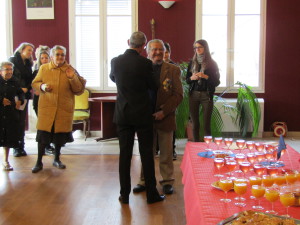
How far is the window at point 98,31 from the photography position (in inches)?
286

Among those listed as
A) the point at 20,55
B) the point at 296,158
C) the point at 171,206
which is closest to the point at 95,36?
the point at 20,55

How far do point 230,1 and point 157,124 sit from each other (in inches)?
169

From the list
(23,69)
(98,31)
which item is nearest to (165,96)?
(23,69)

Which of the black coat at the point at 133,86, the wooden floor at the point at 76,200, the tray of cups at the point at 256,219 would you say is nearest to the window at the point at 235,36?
the wooden floor at the point at 76,200

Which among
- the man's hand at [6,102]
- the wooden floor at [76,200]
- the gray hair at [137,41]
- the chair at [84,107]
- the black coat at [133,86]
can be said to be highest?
the gray hair at [137,41]

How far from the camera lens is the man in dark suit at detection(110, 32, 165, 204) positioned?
324 cm

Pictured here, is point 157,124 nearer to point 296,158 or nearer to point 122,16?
point 296,158

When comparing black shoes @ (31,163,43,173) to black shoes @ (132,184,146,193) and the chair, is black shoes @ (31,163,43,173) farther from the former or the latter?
the chair

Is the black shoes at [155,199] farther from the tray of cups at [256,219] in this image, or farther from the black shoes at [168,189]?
the tray of cups at [256,219]

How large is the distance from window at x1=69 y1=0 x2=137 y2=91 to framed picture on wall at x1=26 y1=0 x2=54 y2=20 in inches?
14.1

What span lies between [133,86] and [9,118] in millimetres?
2108

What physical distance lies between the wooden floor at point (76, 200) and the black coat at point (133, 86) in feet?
2.49

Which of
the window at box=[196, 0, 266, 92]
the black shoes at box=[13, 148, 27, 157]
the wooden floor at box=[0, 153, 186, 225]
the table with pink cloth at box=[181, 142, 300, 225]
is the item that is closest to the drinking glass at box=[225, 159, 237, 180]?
the table with pink cloth at box=[181, 142, 300, 225]

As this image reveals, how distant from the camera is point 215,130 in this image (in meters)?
6.07
